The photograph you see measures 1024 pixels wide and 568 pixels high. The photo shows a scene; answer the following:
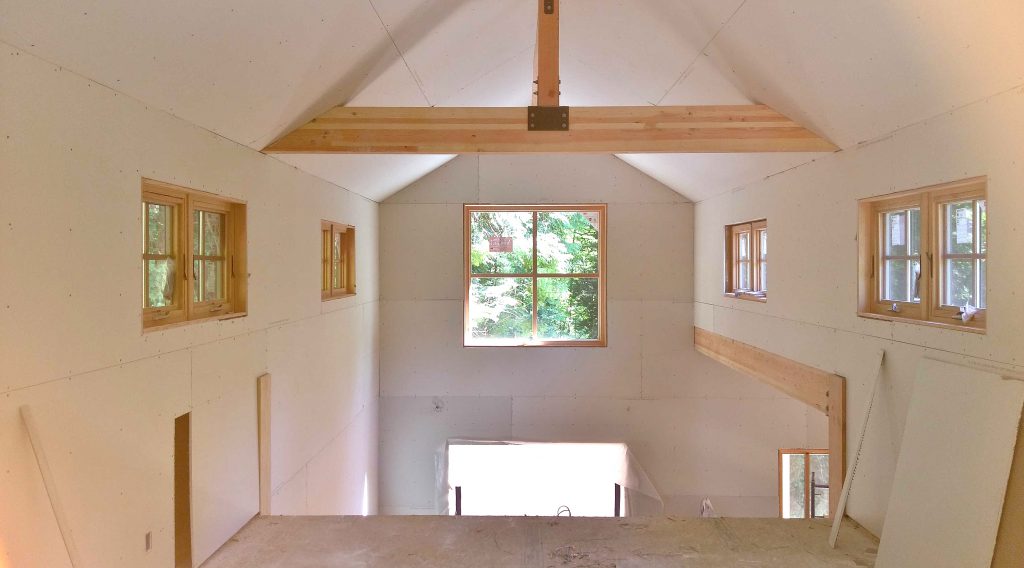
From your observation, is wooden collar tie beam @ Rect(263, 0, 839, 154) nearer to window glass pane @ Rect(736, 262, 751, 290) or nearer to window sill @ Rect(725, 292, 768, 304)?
window sill @ Rect(725, 292, 768, 304)

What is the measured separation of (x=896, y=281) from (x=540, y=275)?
4.44 m

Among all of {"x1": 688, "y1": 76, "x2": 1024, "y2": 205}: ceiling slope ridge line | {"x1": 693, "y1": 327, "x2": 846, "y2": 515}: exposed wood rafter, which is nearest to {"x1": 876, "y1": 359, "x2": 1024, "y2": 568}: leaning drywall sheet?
{"x1": 693, "y1": 327, "x2": 846, "y2": 515}: exposed wood rafter

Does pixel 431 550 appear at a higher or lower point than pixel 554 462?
higher

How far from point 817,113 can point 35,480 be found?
432 centimetres

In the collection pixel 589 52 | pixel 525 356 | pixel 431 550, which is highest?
pixel 589 52

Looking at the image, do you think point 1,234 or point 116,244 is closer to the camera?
point 1,234

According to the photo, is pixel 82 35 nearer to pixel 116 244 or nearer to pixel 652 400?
pixel 116 244

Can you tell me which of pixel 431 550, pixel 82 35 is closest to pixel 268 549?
pixel 431 550

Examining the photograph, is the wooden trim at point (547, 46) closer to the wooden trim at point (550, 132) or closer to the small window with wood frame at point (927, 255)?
the wooden trim at point (550, 132)

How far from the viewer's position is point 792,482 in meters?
7.72

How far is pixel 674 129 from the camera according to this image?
403cm

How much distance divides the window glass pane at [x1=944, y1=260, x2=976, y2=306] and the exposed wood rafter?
0.95 meters

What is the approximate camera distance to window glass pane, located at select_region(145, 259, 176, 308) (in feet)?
10.0

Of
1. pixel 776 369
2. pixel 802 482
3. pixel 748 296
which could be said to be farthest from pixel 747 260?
pixel 802 482
